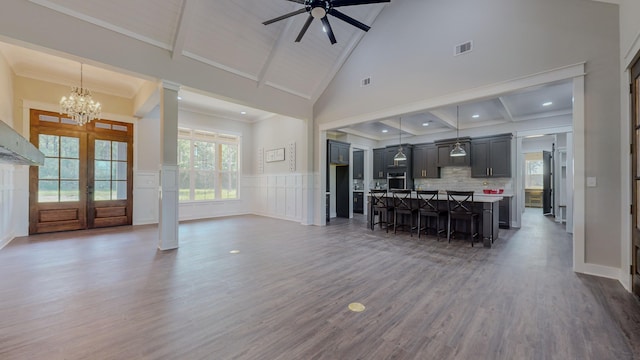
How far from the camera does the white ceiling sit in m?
3.76

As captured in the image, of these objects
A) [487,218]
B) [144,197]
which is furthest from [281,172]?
[487,218]

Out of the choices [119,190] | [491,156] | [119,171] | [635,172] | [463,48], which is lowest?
[119,190]

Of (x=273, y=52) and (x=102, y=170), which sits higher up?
(x=273, y=52)

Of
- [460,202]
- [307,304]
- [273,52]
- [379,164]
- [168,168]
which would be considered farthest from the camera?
[379,164]

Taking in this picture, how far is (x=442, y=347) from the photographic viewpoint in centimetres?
180

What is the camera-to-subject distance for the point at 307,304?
2.42 m

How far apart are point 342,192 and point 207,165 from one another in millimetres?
4367

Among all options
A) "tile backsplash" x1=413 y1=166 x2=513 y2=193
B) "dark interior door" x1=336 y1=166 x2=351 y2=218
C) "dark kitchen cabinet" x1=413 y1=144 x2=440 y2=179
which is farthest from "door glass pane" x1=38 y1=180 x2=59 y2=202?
"dark kitchen cabinet" x1=413 y1=144 x2=440 y2=179

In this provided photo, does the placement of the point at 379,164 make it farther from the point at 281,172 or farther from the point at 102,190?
the point at 102,190

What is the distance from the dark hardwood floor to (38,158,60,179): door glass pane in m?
1.92

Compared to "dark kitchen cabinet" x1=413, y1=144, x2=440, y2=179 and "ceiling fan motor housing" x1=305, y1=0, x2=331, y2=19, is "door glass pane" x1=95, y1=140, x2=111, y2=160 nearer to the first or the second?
"ceiling fan motor housing" x1=305, y1=0, x2=331, y2=19

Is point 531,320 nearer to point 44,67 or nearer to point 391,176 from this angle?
point 391,176

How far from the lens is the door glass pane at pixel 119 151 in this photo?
6.53 m

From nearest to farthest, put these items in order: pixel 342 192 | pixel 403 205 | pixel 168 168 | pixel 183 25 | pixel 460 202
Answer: pixel 183 25, pixel 168 168, pixel 460 202, pixel 403 205, pixel 342 192
